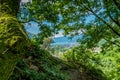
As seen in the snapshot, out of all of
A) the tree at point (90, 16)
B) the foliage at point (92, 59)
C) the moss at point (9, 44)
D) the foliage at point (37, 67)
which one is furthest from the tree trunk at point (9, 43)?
the foliage at point (92, 59)

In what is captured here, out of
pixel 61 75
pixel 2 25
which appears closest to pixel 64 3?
pixel 61 75

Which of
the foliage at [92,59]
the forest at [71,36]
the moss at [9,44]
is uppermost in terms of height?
the moss at [9,44]

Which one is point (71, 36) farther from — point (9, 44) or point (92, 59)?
point (9, 44)

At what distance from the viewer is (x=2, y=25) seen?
9.18 feet

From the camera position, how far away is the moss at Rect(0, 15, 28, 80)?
2662 mm

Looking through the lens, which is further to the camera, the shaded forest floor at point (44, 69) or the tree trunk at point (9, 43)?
the shaded forest floor at point (44, 69)

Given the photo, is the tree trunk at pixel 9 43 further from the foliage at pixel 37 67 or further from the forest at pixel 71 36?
the foliage at pixel 37 67

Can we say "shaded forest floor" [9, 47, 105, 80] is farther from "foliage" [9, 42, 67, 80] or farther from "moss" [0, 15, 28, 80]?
"moss" [0, 15, 28, 80]

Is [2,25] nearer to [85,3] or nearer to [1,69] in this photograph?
[1,69]

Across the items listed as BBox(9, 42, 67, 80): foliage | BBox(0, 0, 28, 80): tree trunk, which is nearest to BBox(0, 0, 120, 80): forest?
BBox(9, 42, 67, 80): foliage

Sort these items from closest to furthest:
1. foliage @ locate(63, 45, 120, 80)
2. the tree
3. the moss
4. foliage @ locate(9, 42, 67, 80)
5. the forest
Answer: the moss → foliage @ locate(9, 42, 67, 80) → the forest → the tree → foliage @ locate(63, 45, 120, 80)

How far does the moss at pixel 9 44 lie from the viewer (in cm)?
266

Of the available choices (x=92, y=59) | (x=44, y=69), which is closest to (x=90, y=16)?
(x=92, y=59)

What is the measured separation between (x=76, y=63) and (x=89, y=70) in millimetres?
557
